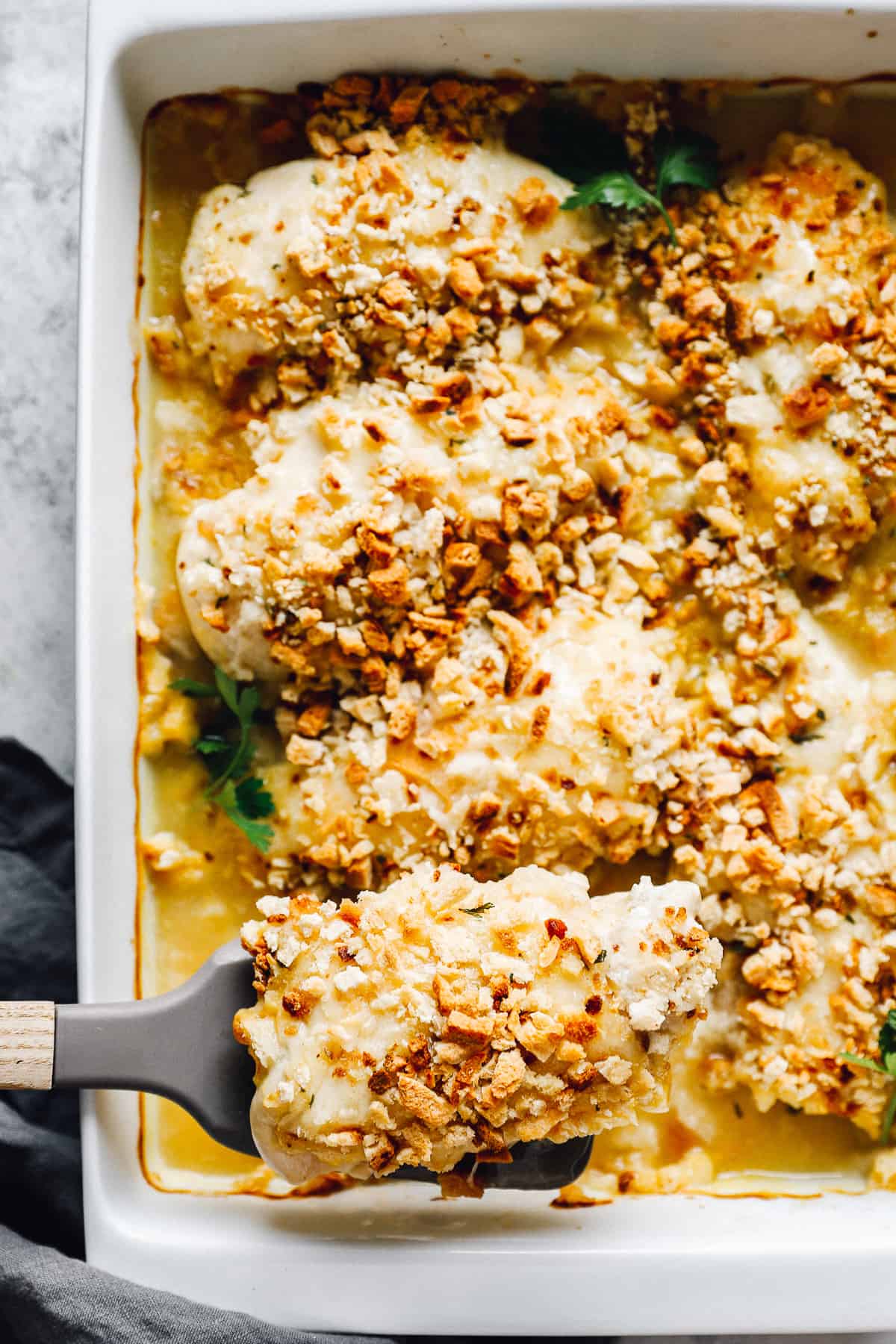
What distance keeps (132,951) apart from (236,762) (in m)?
0.33

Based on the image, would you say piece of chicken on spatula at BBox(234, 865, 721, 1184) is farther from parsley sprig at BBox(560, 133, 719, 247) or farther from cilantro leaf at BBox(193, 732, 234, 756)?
parsley sprig at BBox(560, 133, 719, 247)

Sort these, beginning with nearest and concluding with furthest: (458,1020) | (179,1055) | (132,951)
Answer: (458,1020), (179,1055), (132,951)

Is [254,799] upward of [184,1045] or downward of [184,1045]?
upward

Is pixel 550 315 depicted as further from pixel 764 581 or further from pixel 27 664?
pixel 27 664

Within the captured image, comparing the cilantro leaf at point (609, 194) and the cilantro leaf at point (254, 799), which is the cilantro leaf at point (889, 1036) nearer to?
the cilantro leaf at point (254, 799)

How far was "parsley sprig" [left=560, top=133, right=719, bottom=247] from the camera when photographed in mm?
2188

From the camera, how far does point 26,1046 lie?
6.49ft

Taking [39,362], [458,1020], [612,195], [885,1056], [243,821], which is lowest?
[885,1056]

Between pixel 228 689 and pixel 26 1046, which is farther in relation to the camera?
pixel 228 689

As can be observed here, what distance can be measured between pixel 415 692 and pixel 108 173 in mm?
918

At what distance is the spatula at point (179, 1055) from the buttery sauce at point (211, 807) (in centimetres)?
13

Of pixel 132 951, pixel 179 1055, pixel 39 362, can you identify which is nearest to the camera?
pixel 179 1055

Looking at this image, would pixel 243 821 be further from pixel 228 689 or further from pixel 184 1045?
pixel 184 1045

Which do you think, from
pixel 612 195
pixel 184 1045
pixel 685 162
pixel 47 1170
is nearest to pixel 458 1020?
pixel 184 1045
